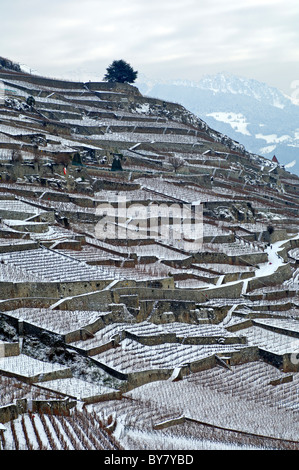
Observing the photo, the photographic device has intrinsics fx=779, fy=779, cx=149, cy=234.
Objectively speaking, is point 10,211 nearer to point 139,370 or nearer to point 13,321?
point 13,321

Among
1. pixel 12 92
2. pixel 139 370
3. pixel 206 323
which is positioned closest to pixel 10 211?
pixel 206 323

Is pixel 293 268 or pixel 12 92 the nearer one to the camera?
pixel 293 268
